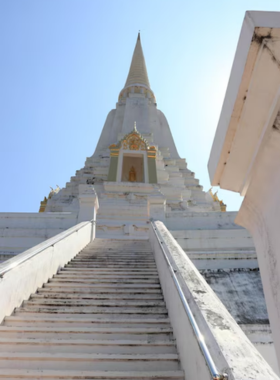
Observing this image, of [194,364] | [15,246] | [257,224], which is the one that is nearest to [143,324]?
[194,364]

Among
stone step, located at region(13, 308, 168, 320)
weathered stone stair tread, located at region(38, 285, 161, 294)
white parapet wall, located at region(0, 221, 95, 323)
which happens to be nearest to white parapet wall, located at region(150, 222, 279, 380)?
stone step, located at region(13, 308, 168, 320)

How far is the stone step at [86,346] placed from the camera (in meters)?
3.21

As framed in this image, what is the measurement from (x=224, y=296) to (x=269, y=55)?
15.1 feet

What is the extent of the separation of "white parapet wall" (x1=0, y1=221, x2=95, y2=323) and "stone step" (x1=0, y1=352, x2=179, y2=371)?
79cm

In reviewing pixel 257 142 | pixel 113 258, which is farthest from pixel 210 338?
pixel 113 258

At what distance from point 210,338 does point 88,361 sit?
1.64m

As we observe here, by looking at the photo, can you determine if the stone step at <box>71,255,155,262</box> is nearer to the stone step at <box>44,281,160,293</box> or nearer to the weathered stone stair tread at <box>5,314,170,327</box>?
the stone step at <box>44,281,160,293</box>

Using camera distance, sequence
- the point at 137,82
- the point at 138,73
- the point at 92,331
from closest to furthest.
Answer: the point at 92,331 → the point at 137,82 → the point at 138,73

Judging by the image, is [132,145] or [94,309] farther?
[132,145]

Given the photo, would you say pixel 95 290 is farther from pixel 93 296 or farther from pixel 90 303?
pixel 90 303

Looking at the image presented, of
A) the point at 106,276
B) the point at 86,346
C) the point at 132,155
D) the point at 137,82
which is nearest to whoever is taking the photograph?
the point at 86,346

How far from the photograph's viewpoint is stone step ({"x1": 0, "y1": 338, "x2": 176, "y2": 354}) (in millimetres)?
3215

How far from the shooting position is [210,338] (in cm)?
202

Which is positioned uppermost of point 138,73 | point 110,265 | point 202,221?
point 138,73
